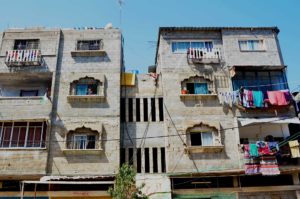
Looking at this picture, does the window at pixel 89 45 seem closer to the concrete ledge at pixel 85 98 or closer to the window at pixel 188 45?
the concrete ledge at pixel 85 98

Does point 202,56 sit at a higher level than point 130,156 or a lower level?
higher

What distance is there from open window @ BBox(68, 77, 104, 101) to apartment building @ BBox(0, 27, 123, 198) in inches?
2.6

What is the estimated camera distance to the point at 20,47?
22.5m

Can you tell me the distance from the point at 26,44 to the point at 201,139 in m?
13.7

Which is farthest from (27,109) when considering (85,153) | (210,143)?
(210,143)

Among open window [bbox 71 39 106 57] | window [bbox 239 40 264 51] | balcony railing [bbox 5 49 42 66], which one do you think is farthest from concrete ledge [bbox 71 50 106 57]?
window [bbox 239 40 264 51]

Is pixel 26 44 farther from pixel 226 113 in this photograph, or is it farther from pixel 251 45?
pixel 251 45

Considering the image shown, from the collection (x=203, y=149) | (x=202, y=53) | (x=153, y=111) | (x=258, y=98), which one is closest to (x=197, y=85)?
(x=202, y=53)

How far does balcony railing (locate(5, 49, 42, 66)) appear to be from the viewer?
21609 millimetres

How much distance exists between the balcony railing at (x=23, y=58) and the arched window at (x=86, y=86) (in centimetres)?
295

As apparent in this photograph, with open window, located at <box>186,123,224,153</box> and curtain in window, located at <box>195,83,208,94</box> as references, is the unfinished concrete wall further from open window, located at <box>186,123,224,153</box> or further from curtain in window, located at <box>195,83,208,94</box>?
curtain in window, located at <box>195,83,208,94</box>

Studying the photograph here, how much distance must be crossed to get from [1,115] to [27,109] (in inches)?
64.0

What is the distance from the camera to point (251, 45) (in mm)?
23172

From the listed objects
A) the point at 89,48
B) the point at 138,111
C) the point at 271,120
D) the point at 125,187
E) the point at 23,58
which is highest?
the point at 89,48
